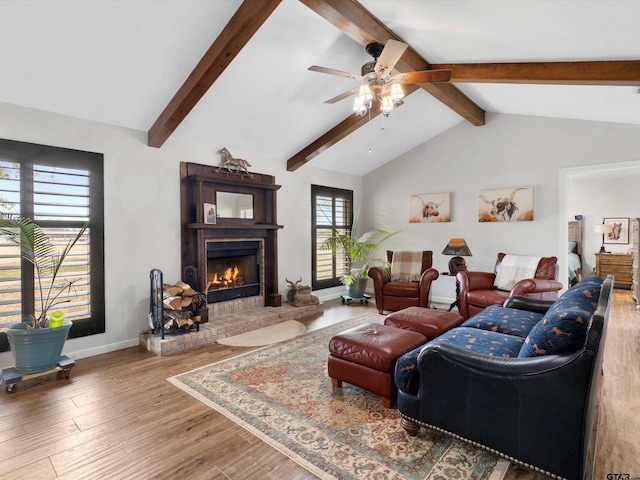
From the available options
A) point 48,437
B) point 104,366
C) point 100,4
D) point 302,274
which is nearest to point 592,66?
point 100,4

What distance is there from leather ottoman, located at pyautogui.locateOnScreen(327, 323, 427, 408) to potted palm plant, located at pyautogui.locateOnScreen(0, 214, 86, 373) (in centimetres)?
255

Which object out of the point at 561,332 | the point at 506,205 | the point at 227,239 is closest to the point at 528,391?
the point at 561,332

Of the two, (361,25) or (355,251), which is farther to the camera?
(355,251)

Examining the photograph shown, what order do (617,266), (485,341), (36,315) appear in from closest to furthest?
1. (485,341)
2. (36,315)
3. (617,266)

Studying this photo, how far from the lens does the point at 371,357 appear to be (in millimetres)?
2504

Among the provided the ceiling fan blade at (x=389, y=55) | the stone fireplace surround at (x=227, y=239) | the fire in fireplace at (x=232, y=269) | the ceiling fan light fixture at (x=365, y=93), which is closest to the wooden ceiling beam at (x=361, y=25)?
the ceiling fan blade at (x=389, y=55)

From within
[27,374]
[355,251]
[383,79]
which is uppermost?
[383,79]

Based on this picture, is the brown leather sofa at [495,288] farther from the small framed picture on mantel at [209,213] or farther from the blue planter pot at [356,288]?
the small framed picture on mantel at [209,213]

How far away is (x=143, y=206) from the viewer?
407cm

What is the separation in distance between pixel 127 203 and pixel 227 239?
1.36 metres

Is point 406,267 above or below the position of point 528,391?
above

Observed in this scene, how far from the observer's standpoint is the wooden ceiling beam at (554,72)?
3.05 metres

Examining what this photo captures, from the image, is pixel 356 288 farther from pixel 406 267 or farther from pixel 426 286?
pixel 426 286

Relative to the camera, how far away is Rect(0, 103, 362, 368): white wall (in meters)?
3.43
